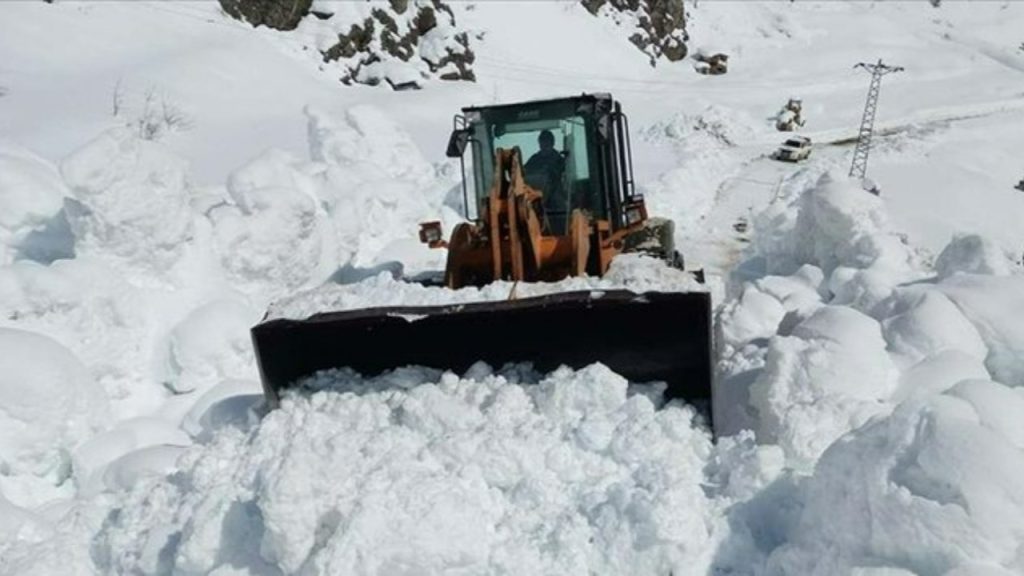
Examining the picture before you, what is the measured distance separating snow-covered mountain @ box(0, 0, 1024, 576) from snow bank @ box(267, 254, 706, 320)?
36mm

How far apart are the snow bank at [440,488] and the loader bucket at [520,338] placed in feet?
0.56

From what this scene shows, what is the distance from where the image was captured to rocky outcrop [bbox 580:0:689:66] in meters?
27.9

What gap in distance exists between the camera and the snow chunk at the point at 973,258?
21.5 ft

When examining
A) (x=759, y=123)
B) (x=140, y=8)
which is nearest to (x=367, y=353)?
(x=140, y=8)

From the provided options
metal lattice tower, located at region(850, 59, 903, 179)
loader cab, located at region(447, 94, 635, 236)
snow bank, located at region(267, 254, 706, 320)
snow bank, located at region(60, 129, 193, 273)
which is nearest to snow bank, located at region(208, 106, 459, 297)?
snow bank, located at region(60, 129, 193, 273)

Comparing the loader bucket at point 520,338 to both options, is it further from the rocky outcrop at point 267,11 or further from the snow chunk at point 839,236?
the rocky outcrop at point 267,11

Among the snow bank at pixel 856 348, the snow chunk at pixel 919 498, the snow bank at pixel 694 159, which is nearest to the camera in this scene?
the snow chunk at pixel 919 498

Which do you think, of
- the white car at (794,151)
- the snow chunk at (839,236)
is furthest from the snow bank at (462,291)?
the white car at (794,151)

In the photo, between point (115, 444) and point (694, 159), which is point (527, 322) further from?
point (694, 159)

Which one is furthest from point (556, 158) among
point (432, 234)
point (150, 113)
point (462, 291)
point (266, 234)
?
point (150, 113)

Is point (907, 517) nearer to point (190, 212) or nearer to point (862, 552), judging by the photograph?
point (862, 552)

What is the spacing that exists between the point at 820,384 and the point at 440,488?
7.01 ft

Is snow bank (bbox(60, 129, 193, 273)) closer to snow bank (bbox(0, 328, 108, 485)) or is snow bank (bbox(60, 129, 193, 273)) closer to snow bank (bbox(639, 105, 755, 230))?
snow bank (bbox(0, 328, 108, 485))

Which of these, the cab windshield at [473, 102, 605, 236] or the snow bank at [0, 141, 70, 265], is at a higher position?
the cab windshield at [473, 102, 605, 236]
